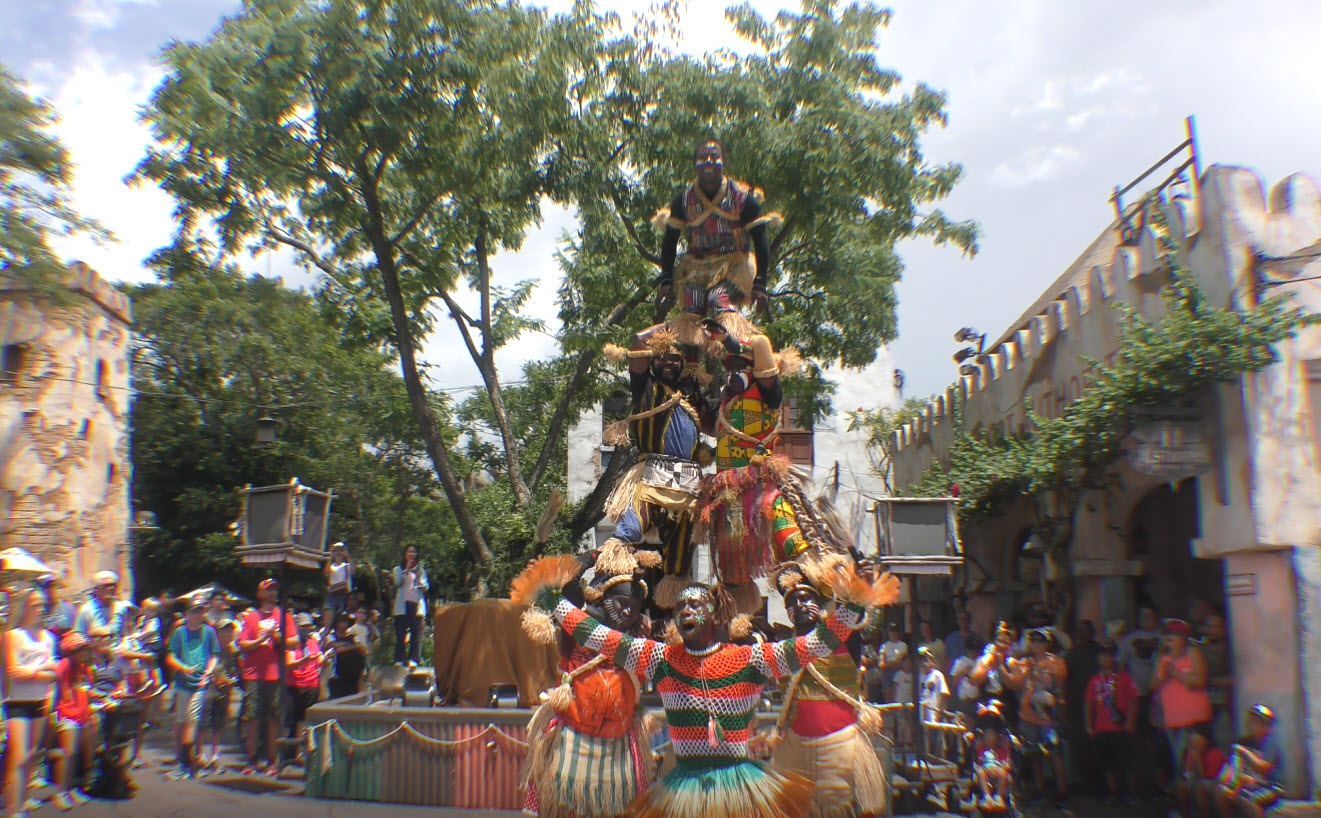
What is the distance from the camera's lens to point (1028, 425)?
12.7m

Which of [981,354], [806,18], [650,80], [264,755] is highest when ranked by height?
[806,18]

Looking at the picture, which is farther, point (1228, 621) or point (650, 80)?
point (650, 80)

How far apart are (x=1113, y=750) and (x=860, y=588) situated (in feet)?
16.4

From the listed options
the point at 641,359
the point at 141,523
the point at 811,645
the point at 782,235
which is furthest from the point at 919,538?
the point at 141,523

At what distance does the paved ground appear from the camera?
322 inches

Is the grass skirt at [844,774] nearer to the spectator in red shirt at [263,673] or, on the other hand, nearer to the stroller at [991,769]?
the stroller at [991,769]

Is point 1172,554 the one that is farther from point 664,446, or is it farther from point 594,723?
point 594,723

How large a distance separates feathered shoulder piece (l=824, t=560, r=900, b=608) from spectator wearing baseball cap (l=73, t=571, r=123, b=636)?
22.0 feet

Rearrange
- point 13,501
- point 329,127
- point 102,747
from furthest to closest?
1. point 13,501
2. point 329,127
3. point 102,747

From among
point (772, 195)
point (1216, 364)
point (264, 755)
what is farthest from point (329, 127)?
point (1216, 364)

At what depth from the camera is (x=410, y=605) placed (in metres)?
12.1

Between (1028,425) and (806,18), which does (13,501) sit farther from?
(1028,425)

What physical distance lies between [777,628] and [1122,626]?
16.8ft

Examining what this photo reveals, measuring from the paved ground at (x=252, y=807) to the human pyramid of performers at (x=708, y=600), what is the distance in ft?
10.1
